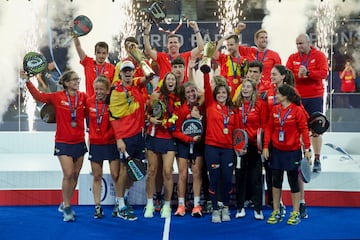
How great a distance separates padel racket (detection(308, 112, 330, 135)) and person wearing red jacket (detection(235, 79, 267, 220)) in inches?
20.3

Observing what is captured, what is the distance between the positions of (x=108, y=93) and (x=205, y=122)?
1.05 meters

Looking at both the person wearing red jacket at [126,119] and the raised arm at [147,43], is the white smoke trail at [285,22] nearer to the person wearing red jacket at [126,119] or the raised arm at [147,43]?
the raised arm at [147,43]

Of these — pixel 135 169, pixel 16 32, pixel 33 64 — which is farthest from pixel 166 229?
pixel 16 32

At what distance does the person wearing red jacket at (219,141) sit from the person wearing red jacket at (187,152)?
0.15 metres

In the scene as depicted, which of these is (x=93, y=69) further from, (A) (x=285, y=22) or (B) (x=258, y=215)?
(A) (x=285, y=22)

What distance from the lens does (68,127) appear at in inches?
200

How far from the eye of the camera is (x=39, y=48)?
12.0m

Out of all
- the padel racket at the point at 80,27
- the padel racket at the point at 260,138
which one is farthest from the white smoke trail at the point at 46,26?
the padel racket at the point at 260,138

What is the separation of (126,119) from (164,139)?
0.45m

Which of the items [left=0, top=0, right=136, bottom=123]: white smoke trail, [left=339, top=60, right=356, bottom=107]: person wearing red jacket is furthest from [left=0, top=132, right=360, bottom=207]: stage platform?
[left=0, top=0, right=136, bottom=123]: white smoke trail

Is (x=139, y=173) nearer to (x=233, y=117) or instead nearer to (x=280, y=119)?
(x=233, y=117)

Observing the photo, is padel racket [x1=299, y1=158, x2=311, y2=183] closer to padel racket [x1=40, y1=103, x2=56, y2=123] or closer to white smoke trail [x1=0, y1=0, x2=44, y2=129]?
padel racket [x1=40, y1=103, x2=56, y2=123]

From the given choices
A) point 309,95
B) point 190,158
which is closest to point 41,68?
point 190,158

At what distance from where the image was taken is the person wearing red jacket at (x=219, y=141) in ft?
16.6
